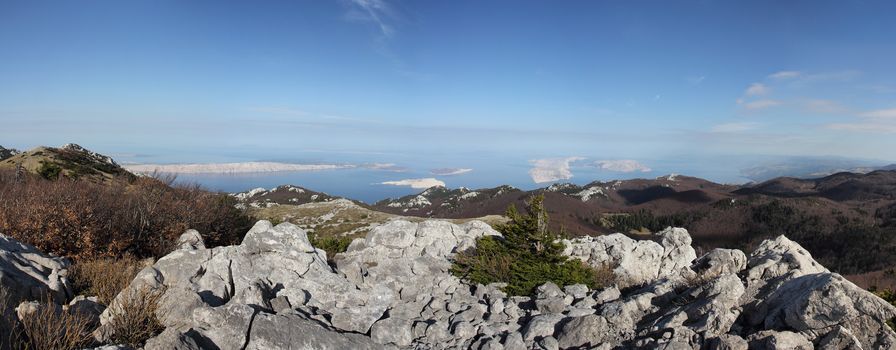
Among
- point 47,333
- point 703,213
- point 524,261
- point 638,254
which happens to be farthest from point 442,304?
point 703,213

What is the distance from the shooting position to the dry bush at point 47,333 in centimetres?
658

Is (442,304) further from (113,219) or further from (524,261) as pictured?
(113,219)

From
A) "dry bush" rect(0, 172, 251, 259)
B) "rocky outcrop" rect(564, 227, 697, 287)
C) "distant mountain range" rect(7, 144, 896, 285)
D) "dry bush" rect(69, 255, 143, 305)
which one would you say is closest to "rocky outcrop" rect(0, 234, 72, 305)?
"dry bush" rect(69, 255, 143, 305)

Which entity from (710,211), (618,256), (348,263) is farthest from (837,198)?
(348,263)

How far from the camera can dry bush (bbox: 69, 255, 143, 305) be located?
401 inches

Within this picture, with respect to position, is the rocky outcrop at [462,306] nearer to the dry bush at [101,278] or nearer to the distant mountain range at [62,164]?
the dry bush at [101,278]

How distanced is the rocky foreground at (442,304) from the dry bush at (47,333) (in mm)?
558

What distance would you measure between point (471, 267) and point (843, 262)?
107150mm

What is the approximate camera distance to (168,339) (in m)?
7.38

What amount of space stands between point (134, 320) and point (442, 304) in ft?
25.9

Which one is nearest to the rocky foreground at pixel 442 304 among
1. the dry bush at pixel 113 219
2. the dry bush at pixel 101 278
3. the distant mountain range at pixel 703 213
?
the dry bush at pixel 101 278

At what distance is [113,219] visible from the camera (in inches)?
619

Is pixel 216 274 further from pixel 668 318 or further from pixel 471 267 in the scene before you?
pixel 668 318

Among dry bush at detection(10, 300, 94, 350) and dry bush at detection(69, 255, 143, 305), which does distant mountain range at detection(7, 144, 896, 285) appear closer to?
dry bush at detection(69, 255, 143, 305)
